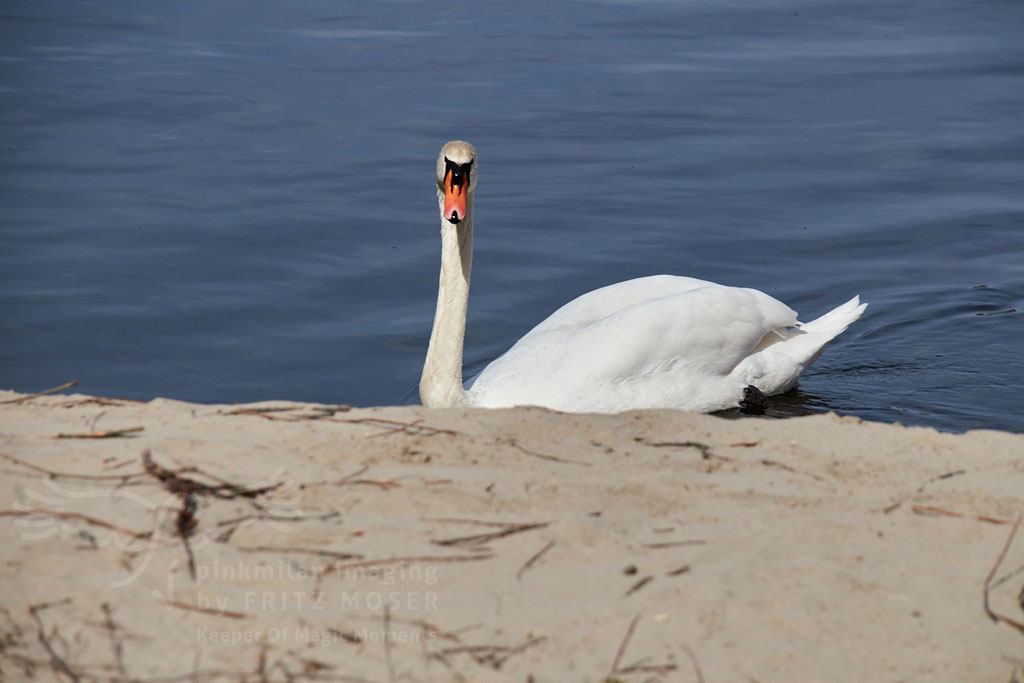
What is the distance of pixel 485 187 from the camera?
35.5ft

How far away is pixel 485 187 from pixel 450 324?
4.34 m

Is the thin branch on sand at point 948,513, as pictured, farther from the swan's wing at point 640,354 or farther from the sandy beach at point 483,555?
the swan's wing at point 640,354

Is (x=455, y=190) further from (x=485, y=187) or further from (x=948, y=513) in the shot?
(x=485, y=187)

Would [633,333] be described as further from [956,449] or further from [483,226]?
[483,226]

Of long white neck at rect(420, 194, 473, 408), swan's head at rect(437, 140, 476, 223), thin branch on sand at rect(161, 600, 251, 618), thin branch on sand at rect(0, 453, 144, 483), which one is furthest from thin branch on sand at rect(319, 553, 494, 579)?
swan's head at rect(437, 140, 476, 223)

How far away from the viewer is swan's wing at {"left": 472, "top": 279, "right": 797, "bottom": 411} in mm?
6270

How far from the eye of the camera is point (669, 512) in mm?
3615

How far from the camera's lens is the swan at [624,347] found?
20.6 feet

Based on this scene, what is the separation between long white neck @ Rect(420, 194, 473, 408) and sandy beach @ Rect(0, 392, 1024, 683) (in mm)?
2173

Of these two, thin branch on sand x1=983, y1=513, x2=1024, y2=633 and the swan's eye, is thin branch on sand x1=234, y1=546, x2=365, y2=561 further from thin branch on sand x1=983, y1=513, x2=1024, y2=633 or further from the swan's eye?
the swan's eye

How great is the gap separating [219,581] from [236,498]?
41 centimetres

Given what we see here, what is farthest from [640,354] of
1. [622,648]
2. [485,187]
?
[485,187]

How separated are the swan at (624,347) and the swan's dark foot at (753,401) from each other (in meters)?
0.01

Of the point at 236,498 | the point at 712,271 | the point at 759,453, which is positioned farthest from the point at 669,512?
the point at 712,271
